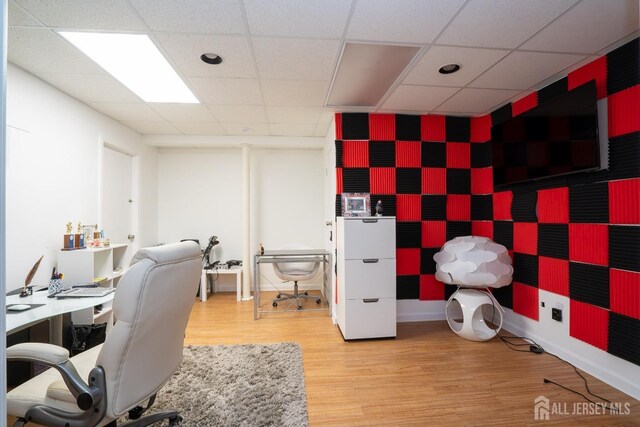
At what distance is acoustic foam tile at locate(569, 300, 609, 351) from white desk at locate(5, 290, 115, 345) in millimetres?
3515

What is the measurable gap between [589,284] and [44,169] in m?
4.71

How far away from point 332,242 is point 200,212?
2.52 m

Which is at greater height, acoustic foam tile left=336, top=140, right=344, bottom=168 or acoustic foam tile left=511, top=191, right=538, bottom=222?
acoustic foam tile left=336, top=140, right=344, bottom=168

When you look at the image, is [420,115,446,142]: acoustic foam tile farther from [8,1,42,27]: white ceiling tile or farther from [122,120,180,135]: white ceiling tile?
[8,1,42,27]: white ceiling tile

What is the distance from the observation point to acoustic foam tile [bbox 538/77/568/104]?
234 cm

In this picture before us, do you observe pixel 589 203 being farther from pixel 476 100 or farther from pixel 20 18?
pixel 20 18

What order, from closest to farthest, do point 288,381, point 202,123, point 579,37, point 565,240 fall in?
point 579,37 → point 288,381 → point 565,240 → point 202,123

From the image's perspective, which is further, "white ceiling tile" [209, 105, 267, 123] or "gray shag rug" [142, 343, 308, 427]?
"white ceiling tile" [209, 105, 267, 123]

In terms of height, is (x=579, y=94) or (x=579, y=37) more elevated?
(x=579, y=37)

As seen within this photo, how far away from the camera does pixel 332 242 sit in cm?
336

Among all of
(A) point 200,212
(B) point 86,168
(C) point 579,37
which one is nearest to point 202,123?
(B) point 86,168

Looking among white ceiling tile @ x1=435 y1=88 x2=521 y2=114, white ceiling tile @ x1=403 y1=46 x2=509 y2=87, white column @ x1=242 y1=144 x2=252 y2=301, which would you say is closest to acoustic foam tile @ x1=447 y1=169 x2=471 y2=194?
white ceiling tile @ x1=435 y1=88 x2=521 y2=114

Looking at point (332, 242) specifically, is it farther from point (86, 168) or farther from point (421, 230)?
point (86, 168)

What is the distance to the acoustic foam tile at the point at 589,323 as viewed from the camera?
202cm
